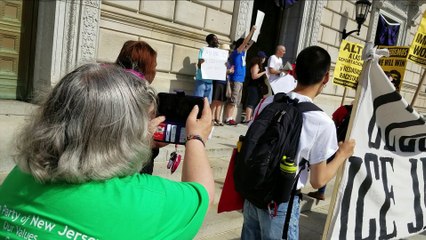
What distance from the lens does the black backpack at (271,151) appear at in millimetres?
2158

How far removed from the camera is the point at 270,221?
232 centimetres

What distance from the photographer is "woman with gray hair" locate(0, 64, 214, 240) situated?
109 centimetres

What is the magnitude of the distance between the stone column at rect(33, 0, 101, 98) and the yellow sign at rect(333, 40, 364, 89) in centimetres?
392

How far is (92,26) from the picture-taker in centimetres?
634

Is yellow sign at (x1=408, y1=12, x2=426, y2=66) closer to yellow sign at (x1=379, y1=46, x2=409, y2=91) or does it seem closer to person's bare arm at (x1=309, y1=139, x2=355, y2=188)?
yellow sign at (x1=379, y1=46, x2=409, y2=91)

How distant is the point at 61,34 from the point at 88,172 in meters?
5.59

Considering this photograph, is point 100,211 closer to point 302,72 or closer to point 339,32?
point 302,72

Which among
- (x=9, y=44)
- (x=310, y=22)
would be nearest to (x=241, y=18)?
(x=310, y=22)

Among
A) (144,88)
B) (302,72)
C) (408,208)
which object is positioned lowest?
(408,208)

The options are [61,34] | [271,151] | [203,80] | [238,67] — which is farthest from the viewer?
[238,67]

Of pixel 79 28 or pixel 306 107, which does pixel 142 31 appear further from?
pixel 306 107

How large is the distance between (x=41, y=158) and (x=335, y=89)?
1269cm

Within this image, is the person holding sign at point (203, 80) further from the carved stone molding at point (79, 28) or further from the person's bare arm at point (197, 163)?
the person's bare arm at point (197, 163)

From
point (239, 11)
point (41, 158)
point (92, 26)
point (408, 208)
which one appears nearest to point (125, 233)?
point (41, 158)
